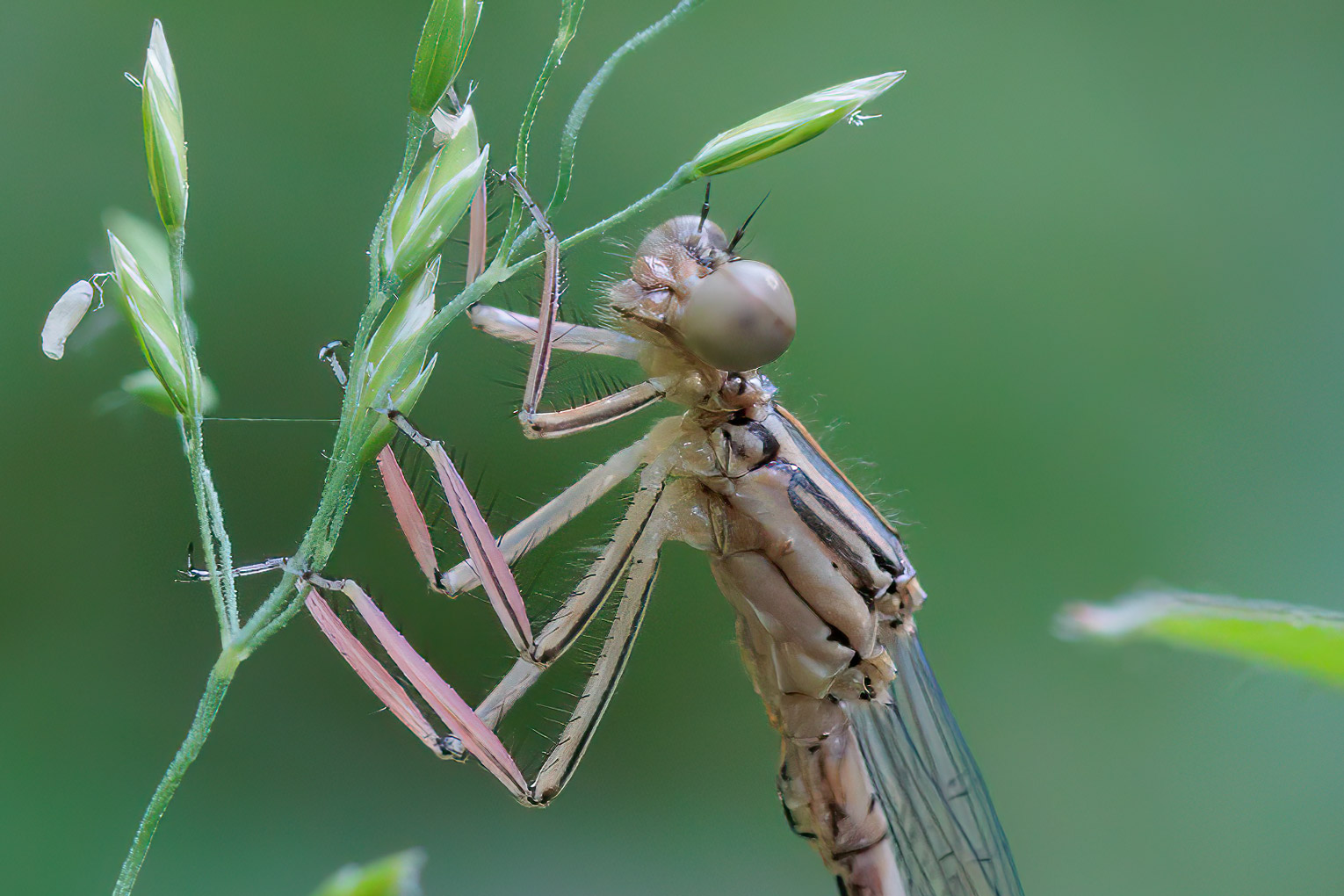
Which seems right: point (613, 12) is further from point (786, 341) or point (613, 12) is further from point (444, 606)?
point (786, 341)

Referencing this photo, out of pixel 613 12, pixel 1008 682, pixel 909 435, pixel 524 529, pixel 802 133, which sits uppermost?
pixel 613 12

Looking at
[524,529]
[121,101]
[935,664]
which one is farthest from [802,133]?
[935,664]

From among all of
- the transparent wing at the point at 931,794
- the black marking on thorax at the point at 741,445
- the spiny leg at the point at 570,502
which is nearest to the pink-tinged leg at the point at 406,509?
the spiny leg at the point at 570,502

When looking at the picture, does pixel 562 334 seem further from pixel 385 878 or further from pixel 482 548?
pixel 385 878

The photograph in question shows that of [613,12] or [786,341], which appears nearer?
[786,341]

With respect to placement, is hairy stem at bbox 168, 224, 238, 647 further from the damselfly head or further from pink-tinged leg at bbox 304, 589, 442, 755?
the damselfly head

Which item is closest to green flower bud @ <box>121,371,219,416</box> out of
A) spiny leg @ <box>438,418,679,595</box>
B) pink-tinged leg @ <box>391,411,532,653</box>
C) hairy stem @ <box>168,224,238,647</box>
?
hairy stem @ <box>168,224,238,647</box>
